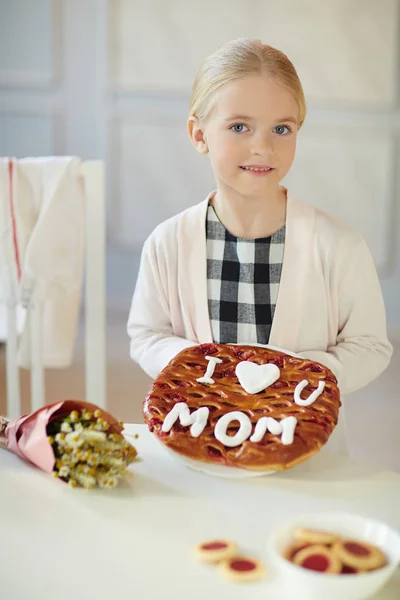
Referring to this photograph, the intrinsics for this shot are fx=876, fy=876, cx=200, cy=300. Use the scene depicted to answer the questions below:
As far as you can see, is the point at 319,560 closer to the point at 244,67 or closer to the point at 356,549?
the point at 356,549

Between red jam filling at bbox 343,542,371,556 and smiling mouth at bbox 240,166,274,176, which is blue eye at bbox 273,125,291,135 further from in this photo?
red jam filling at bbox 343,542,371,556

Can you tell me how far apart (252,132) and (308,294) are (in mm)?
254

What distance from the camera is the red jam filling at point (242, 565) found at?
0.87 metres

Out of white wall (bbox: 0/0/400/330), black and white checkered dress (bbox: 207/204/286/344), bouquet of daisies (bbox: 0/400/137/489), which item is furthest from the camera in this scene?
white wall (bbox: 0/0/400/330)

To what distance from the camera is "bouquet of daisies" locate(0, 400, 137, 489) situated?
1047 millimetres

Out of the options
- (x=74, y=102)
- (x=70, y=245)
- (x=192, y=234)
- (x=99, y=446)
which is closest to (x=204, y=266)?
(x=192, y=234)

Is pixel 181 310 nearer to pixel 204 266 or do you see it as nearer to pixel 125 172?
pixel 204 266

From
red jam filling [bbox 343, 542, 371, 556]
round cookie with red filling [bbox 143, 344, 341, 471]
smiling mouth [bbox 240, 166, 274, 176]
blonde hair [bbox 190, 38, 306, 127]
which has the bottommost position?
red jam filling [bbox 343, 542, 371, 556]

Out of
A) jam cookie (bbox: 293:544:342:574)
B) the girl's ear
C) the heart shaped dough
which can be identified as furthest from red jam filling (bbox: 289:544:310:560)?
the girl's ear

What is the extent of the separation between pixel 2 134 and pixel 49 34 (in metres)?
0.50

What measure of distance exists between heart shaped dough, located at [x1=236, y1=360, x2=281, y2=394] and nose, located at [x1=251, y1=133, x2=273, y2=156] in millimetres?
281

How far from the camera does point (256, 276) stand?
128 cm

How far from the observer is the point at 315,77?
141 inches

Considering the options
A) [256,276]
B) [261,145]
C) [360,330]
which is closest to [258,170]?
[261,145]
